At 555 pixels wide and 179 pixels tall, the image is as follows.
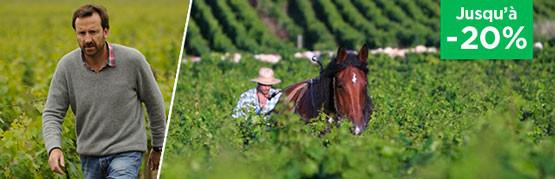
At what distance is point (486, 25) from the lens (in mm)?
6371

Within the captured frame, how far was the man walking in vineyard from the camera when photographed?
14.4 ft

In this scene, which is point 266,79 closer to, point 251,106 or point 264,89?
point 264,89

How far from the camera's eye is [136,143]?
450 cm

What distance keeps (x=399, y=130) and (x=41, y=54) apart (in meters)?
7.49

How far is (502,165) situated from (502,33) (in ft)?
10.1

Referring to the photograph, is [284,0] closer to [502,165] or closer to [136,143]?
[136,143]

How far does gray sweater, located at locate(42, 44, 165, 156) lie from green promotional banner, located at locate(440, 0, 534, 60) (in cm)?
230

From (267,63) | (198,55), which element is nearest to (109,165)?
(267,63)

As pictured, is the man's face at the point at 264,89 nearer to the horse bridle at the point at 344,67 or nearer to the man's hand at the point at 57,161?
the horse bridle at the point at 344,67

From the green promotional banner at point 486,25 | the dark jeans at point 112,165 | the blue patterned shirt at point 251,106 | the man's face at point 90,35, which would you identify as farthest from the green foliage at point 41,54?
the green promotional banner at point 486,25

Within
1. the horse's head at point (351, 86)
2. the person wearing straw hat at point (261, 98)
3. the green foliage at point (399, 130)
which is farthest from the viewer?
the person wearing straw hat at point (261, 98)

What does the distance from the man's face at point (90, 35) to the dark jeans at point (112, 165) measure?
1.22 feet

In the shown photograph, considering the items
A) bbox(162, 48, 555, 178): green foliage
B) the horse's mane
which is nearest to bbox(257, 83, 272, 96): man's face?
bbox(162, 48, 555, 178): green foliage

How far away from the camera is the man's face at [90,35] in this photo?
14.4 feet
